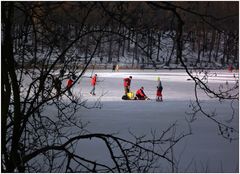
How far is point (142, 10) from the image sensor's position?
2.22 meters

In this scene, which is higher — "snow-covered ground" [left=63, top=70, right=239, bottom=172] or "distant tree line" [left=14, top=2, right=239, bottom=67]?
"distant tree line" [left=14, top=2, right=239, bottom=67]

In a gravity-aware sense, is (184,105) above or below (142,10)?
below

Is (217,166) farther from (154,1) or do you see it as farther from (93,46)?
(154,1)

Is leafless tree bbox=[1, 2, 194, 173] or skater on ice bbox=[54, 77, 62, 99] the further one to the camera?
skater on ice bbox=[54, 77, 62, 99]

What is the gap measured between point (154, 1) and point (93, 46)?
2.81ft

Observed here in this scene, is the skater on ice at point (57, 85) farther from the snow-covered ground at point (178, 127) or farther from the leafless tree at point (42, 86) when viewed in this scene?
the snow-covered ground at point (178, 127)

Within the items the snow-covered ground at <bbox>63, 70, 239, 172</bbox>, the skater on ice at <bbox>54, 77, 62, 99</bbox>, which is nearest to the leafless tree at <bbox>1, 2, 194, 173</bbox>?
the skater on ice at <bbox>54, 77, 62, 99</bbox>

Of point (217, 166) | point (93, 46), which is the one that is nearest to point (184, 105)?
point (217, 166)

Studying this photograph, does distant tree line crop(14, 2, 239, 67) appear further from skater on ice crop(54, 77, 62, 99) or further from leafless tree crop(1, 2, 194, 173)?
skater on ice crop(54, 77, 62, 99)

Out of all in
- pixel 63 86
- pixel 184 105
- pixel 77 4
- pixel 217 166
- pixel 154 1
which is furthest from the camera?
pixel 184 105

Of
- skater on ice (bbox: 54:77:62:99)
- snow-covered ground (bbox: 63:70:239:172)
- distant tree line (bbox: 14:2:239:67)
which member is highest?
distant tree line (bbox: 14:2:239:67)

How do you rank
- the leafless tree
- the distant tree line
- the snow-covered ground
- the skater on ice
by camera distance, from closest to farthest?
the distant tree line
the leafless tree
the skater on ice
the snow-covered ground

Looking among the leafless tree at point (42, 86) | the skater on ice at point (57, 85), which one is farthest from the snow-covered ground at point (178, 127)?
the skater on ice at point (57, 85)

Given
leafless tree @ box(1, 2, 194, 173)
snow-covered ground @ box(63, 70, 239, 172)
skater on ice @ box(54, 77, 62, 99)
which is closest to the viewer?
leafless tree @ box(1, 2, 194, 173)
